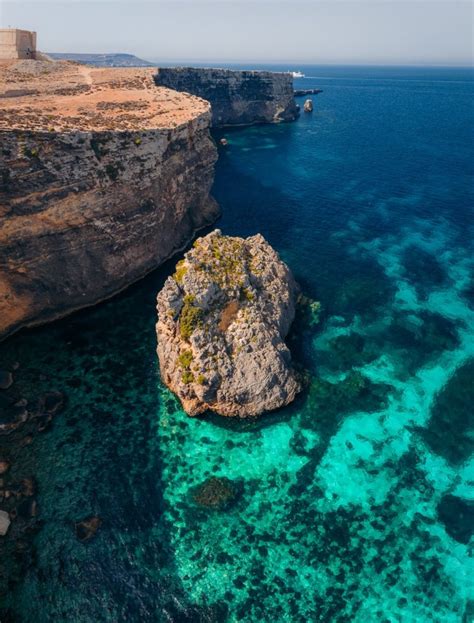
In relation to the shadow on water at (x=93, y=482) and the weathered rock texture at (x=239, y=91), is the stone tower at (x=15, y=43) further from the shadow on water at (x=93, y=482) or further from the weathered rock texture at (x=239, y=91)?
the shadow on water at (x=93, y=482)

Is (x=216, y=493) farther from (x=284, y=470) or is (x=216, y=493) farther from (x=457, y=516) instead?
(x=457, y=516)

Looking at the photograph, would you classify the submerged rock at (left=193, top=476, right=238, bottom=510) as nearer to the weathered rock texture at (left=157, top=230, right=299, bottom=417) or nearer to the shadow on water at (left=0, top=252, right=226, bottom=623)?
the shadow on water at (left=0, top=252, right=226, bottom=623)

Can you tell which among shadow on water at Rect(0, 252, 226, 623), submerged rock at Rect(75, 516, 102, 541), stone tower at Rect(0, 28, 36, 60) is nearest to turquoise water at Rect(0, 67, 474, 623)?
shadow on water at Rect(0, 252, 226, 623)

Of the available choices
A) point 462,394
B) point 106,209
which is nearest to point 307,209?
point 106,209

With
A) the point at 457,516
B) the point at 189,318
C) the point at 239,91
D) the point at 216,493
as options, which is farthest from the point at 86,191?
the point at 239,91

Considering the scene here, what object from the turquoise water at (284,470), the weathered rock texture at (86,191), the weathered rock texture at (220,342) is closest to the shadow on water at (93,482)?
the turquoise water at (284,470)

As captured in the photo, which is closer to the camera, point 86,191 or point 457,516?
point 457,516
